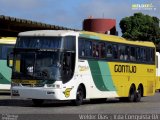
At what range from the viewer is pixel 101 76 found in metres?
26.5

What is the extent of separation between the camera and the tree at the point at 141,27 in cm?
8038

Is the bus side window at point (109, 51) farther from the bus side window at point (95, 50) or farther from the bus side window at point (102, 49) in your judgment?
the bus side window at point (95, 50)

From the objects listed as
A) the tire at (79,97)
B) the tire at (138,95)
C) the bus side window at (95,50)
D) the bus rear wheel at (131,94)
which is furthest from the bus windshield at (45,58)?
the tire at (138,95)

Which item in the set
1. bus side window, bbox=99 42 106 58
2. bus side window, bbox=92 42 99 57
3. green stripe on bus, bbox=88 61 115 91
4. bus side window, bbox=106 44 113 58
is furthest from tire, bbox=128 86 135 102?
bus side window, bbox=92 42 99 57

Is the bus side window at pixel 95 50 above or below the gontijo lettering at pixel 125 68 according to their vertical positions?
above

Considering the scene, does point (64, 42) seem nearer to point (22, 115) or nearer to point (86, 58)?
point (86, 58)

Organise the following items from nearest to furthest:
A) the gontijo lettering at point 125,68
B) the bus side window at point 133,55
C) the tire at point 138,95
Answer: the gontijo lettering at point 125,68
the bus side window at point 133,55
the tire at point 138,95

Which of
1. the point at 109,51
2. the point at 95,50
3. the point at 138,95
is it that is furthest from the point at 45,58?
the point at 138,95

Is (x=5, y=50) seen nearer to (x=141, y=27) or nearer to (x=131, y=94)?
(x=131, y=94)

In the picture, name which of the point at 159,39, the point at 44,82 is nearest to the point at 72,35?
the point at 44,82

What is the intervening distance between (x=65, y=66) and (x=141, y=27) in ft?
202

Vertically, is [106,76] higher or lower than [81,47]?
lower

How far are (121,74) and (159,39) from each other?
52357mm

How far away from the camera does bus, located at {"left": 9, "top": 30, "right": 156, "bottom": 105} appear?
2323 centimetres
